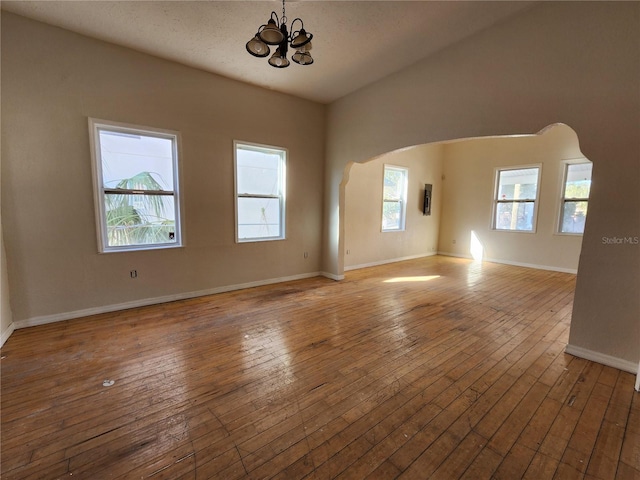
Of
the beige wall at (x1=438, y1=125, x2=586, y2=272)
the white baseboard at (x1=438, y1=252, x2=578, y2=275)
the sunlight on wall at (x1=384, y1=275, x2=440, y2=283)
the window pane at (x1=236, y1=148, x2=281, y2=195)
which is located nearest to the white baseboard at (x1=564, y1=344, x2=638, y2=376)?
the sunlight on wall at (x1=384, y1=275, x2=440, y2=283)

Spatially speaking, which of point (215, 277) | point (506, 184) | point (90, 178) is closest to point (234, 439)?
point (215, 277)

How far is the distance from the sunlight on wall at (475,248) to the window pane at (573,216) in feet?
5.70

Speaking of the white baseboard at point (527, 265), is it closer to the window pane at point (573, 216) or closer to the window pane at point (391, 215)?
the window pane at point (573, 216)

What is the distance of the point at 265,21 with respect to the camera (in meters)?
2.89

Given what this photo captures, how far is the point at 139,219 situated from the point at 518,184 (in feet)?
25.8

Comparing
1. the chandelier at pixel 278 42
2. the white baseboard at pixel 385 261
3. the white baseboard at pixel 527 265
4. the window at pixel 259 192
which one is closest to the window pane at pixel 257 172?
the window at pixel 259 192

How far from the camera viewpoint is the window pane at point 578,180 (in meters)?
5.82

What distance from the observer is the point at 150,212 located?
3.78 metres

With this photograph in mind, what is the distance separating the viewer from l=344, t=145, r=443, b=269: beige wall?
6.14 m

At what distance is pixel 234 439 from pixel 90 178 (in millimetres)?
3335

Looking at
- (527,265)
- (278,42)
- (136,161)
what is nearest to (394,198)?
(527,265)

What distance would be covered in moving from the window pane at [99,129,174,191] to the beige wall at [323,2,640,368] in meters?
3.67

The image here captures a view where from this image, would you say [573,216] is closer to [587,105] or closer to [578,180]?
[578,180]

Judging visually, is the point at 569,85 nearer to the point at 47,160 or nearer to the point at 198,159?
the point at 198,159
